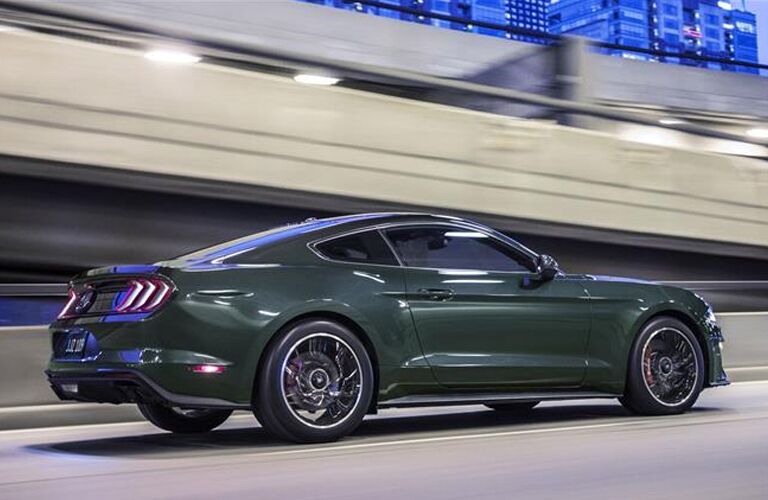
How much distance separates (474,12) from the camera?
108 ft

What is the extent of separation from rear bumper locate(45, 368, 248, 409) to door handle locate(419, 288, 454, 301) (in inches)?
57.5

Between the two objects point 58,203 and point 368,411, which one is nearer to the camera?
point 368,411

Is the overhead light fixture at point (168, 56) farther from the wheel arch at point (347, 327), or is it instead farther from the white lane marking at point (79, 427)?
the wheel arch at point (347, 327)

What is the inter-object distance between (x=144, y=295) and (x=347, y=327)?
1.30 m

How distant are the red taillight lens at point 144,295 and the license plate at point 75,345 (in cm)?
34

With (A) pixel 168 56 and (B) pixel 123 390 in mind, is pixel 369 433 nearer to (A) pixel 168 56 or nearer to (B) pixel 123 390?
(B) pixel 123 390

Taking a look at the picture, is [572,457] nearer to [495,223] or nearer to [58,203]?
[58,203]

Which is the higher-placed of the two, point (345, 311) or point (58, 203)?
point (58, 203)

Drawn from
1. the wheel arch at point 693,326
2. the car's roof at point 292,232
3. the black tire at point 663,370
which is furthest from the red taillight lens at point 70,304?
the wheel arch at point 693,326

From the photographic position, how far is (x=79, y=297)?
6.32 meters

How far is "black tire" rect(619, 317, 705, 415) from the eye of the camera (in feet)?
24.5

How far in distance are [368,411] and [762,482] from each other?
2438 millimetres

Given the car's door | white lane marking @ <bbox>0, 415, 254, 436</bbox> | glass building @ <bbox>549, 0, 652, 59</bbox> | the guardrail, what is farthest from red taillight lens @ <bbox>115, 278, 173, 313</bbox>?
glass building @ <bbox>549, 0, 652, 59</bbox>

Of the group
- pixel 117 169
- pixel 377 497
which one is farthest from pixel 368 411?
pixel 117 169
